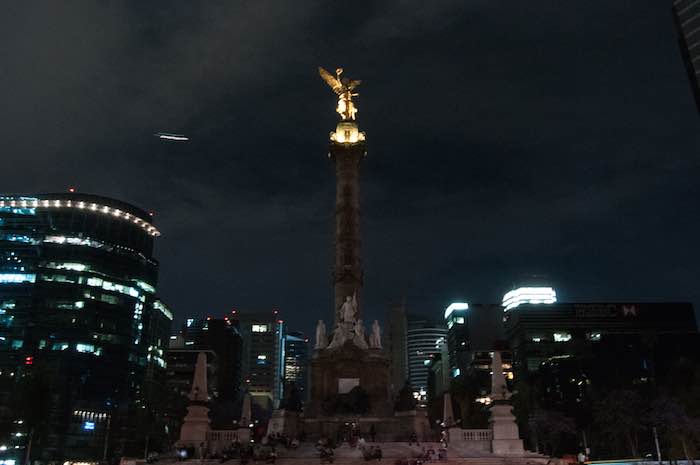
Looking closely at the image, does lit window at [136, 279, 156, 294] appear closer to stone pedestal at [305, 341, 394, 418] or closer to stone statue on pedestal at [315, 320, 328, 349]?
stone statue on pedestal at [315, 320, 328, 349]

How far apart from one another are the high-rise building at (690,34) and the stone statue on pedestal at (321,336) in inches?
3334

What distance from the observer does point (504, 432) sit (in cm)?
3975

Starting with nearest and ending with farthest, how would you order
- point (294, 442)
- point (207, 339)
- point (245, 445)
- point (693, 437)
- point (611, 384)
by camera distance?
point (245, 445) < point (294, 442) < point (693, 437) < point (611, 384) < point (207, 339)

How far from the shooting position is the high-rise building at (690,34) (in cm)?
10412

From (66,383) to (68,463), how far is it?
13.7 meters

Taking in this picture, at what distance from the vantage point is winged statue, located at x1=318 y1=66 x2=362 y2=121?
74.4 meters

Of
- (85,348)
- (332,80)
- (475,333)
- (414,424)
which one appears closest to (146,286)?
(85,348)

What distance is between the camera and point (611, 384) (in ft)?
273

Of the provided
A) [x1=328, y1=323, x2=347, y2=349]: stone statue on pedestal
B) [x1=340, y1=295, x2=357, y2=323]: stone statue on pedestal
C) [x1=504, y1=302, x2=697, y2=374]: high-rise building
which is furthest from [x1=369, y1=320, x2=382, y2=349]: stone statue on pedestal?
[x1=504, y1=302, x2=697, y2=374]: high-rise building

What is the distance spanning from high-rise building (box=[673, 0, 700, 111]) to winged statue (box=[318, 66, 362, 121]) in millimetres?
66689

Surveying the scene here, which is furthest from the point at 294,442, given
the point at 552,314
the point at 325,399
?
the point at 552,314

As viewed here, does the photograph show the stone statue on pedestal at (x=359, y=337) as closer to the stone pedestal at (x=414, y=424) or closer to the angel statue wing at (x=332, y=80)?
the stone pedestal at (x=414, y=424)

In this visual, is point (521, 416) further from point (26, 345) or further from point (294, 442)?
point (26, 345)

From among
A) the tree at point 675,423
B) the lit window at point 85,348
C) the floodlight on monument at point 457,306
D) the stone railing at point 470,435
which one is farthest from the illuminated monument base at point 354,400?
the floodlight on monument at point 457,306
